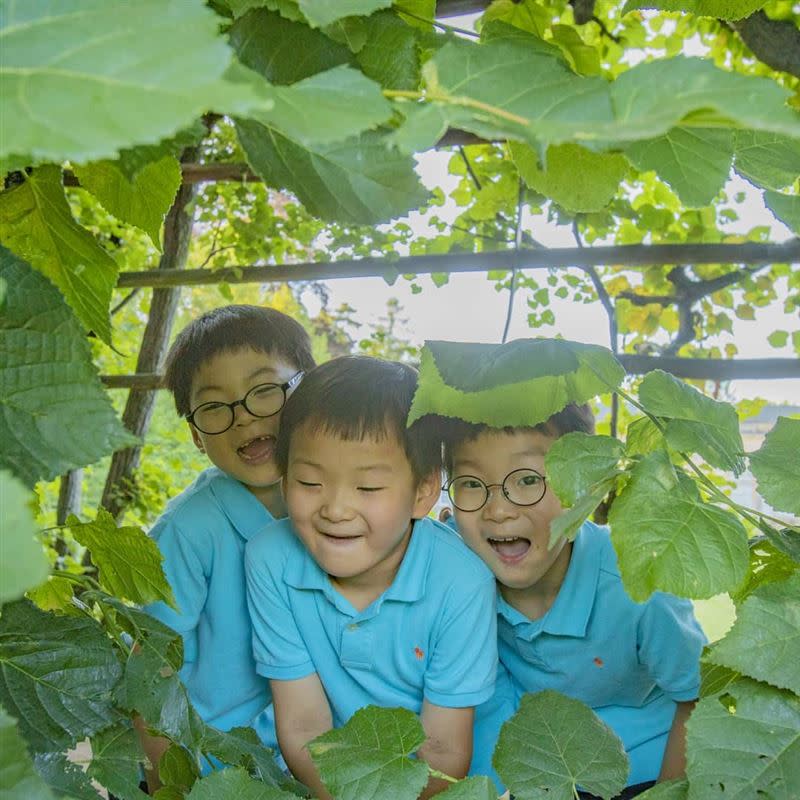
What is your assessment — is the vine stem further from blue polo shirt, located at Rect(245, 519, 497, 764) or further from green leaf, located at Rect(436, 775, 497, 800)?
blue polo shirt, located at Rect(245, 519, 497, 764)

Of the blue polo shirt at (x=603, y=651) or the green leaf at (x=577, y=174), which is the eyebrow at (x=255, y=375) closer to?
the blue polo shirt at (x=603, y=651)

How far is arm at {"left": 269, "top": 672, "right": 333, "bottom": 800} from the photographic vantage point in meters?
0.97

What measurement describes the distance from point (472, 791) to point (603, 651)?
0.68 metres

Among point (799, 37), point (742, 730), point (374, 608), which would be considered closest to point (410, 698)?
point (374, 608)

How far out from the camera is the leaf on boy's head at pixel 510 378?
437 mm

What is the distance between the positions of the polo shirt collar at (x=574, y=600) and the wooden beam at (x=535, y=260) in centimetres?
60

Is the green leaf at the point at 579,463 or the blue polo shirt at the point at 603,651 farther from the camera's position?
the blue polo shirt at the point at 603,651

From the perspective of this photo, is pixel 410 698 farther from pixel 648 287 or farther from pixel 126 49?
pixel 648 287

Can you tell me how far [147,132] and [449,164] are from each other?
2450 millimetres

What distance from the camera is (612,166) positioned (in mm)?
425

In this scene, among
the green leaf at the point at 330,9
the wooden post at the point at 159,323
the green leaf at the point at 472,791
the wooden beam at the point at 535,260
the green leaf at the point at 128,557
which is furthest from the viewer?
the wooden post at the point at 159,323

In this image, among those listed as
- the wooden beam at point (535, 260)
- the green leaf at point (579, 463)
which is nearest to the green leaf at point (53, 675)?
the green leaf at point (579, 463)

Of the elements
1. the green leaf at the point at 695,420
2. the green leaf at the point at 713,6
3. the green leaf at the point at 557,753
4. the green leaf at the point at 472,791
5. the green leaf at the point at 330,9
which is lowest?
the green leaf at the point at 557,753

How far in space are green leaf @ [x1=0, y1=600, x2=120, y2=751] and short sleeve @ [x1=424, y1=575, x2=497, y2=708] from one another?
58 centimetres
